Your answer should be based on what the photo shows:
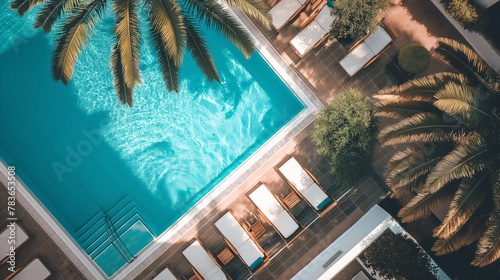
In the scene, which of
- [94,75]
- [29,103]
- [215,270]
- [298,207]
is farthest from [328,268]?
[29,103]

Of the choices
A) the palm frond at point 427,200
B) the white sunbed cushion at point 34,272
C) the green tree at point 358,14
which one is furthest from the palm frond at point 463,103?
the white sunbed cushion at point 34,272

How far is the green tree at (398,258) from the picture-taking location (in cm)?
971

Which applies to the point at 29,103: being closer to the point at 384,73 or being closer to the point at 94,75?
the point at 94,75

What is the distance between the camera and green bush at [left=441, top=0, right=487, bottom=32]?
10.6 m

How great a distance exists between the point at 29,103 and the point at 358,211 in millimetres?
10634

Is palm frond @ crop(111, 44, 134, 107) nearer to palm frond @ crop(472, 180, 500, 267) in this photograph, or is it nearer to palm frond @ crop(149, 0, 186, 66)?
palm frond @ crop(149, 0, 186, 66)

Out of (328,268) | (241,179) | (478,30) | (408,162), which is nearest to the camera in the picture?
(408,162)

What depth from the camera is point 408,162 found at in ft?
27.2

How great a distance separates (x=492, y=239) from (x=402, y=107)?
3219mm

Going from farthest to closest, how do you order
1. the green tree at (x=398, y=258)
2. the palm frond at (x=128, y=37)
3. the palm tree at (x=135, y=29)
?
the green tree at (x=398, y=258) → the palm frond at (x=128, y=37) → the palm tree at (x=135, y=29)

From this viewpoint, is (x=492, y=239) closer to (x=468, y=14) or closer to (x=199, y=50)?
(x=468, y=14)

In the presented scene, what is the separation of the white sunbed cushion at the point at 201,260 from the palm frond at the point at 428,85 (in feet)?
22.8

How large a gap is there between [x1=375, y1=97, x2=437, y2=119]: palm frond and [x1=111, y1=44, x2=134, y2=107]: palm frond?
5.84 meters

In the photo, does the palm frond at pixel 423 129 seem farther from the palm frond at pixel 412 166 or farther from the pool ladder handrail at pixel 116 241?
the pool ladder handrail at pixel 116 241
